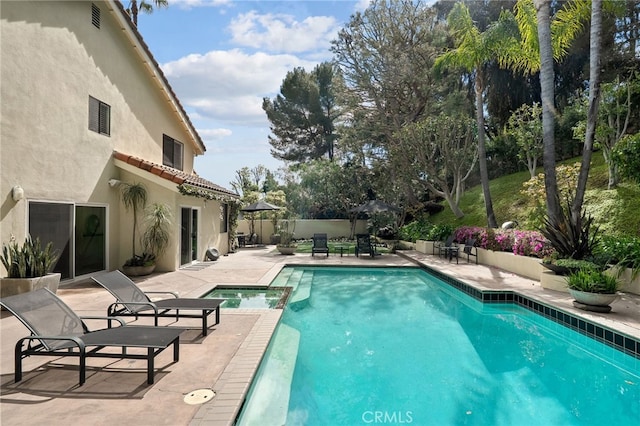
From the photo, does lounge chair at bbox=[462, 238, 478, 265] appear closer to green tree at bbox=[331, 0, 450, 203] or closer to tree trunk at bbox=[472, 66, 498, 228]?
tree trunk at bbox=[472, 66, 498, 228]

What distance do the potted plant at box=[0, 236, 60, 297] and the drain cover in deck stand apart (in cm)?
542

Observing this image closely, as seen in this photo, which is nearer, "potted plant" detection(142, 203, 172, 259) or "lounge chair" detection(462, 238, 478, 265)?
"potted plant" detection(142, 203, 172, 259)

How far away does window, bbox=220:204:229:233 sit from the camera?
60.1 feet

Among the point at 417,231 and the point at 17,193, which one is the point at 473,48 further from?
the point at 17,193

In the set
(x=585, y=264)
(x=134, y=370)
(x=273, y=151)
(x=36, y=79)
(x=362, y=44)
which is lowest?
(x=134, y=370)

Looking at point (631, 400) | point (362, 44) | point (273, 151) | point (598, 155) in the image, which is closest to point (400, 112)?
point (362, 44)

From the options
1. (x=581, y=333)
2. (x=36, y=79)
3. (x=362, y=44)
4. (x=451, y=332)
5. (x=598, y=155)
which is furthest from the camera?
(x=362, y=44)

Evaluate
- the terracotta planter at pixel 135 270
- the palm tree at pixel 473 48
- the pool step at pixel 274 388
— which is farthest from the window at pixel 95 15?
the palm tree at pixel 473 48

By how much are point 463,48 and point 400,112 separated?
939 cm

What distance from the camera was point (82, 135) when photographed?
33.4ft

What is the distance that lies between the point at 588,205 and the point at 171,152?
684 inches

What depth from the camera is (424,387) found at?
510 cm

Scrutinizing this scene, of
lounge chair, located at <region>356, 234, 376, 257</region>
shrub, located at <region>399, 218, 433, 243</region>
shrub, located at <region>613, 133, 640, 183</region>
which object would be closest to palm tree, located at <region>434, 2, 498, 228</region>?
shrub, located at <region>399, 218, 433, 243</region>

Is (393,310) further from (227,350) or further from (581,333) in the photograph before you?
(227,350)
